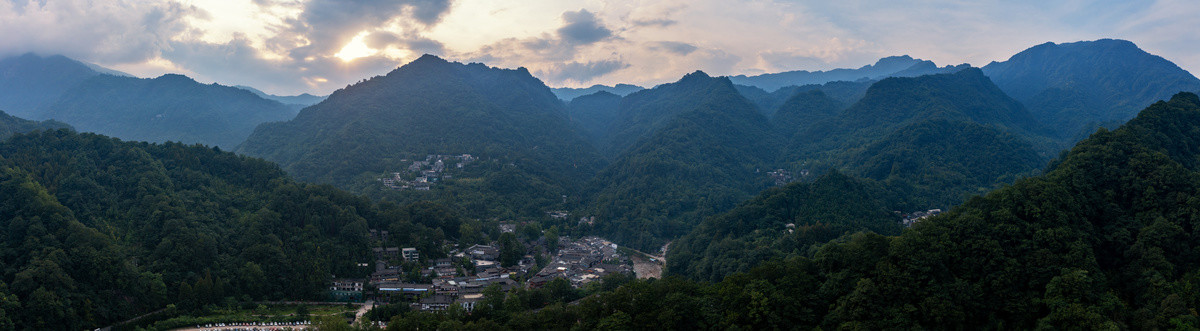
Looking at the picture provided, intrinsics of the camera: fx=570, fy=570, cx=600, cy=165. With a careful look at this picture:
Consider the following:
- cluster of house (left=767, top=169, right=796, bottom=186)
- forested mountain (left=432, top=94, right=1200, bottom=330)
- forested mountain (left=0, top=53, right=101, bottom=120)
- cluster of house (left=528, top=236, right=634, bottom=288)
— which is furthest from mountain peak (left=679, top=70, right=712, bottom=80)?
forested mountain (left=0, top=53, right=101, bottom=120)

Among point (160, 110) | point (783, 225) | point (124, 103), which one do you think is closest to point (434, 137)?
point (783, 225)

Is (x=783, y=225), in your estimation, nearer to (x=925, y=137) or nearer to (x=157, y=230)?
(x=925, y=137)

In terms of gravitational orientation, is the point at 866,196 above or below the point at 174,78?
below

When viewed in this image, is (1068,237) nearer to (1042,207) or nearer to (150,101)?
(1042,207)

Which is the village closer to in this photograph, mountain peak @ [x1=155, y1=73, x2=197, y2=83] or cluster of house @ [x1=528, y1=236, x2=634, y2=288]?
Result: cluster of house @ [x1=528, y1=236, x2=634, y2=288]

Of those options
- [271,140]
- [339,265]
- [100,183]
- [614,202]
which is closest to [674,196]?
[614,202]
